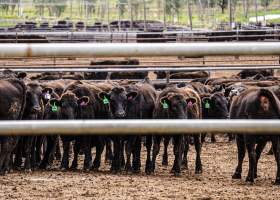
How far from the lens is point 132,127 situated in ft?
9.50

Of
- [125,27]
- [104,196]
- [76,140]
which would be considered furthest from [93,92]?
[125,27]

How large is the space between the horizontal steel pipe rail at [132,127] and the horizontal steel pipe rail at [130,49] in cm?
30

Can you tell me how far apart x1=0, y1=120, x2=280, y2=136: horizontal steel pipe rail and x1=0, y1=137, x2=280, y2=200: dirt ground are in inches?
152

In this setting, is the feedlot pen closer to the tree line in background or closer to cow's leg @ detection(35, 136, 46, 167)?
cow's leg @ detection(35, 136, 46, 167)

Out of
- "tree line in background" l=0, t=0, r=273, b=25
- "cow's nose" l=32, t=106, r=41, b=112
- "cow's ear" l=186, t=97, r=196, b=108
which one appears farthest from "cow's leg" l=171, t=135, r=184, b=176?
"tree line in background" l=0, t=0, r=273, b=25

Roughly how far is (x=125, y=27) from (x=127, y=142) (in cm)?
4142

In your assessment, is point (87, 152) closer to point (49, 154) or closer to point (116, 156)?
point (116, 156)

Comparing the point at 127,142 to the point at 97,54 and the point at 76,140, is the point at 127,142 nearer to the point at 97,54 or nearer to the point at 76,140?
the point at 76,140

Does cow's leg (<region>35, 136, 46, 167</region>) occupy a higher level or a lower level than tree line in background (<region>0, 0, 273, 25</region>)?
lower

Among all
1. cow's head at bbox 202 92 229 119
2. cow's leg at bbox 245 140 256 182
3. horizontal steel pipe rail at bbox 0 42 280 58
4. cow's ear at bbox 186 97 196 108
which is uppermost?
horizontal steel pipe rail at bbox 0 42 280 58

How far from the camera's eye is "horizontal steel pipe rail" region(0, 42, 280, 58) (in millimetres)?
2850

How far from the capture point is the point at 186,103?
412 inches

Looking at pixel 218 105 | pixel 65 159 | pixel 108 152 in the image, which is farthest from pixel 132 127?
pixel 218 105

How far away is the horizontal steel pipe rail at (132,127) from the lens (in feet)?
9.41
